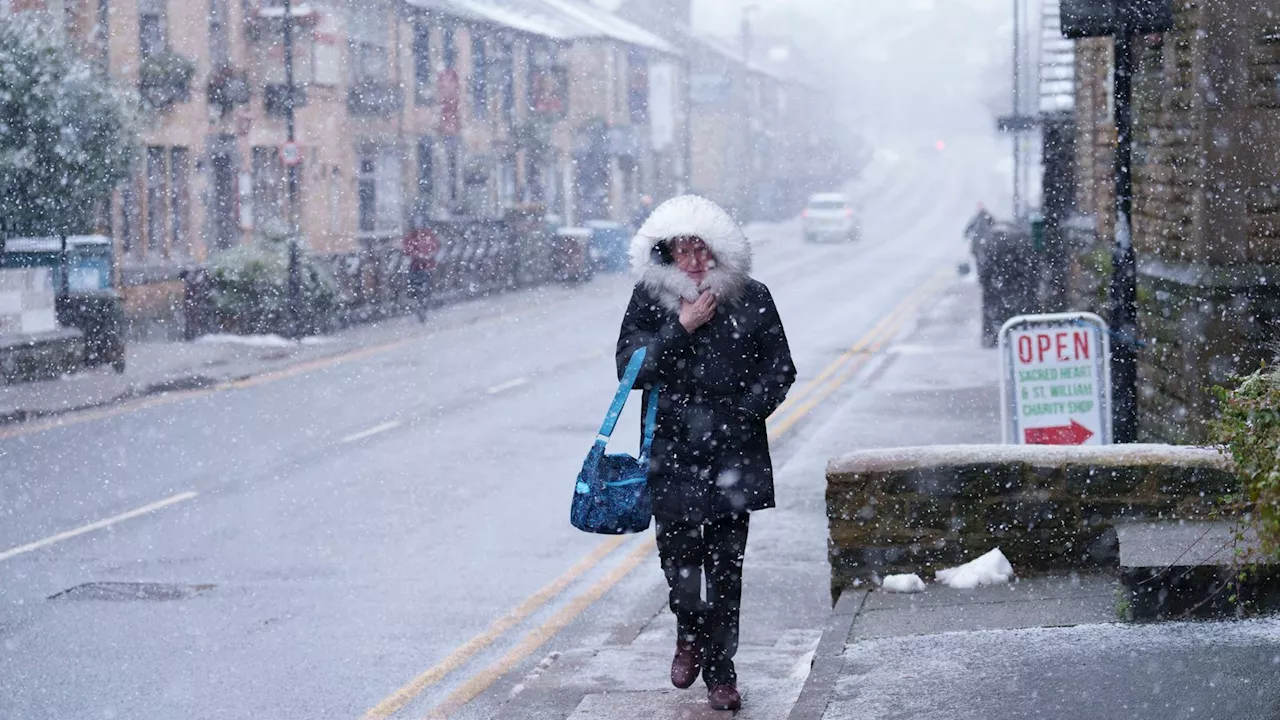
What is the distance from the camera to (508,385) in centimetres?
1912

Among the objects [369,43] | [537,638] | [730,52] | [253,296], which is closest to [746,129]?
[730,52]

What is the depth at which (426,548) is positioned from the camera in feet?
32.5

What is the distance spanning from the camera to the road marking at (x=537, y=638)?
675cm

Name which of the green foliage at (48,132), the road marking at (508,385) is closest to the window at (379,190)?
the green foliage at (48,132)

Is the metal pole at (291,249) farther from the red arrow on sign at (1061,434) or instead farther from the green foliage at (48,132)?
the red arrow on sign at (1061,434)

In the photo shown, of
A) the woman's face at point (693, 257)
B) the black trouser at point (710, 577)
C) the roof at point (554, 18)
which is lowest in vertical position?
the black trouser at point (710, 577)

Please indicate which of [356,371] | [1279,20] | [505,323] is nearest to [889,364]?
[356,371]

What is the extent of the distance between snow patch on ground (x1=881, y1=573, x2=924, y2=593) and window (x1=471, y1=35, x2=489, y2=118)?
36.9m

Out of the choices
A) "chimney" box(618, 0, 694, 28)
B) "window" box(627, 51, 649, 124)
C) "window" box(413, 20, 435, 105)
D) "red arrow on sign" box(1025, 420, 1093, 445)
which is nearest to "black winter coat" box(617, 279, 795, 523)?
"red arrow on sign" box(1025, 420, 1093, 445)

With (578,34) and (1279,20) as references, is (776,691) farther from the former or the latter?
(578,34)

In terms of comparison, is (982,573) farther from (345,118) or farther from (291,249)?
(345,118)

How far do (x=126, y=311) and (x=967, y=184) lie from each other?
2854 inches

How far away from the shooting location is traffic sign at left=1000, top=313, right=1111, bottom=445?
9336 mm

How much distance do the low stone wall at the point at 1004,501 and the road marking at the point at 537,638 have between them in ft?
4.75
